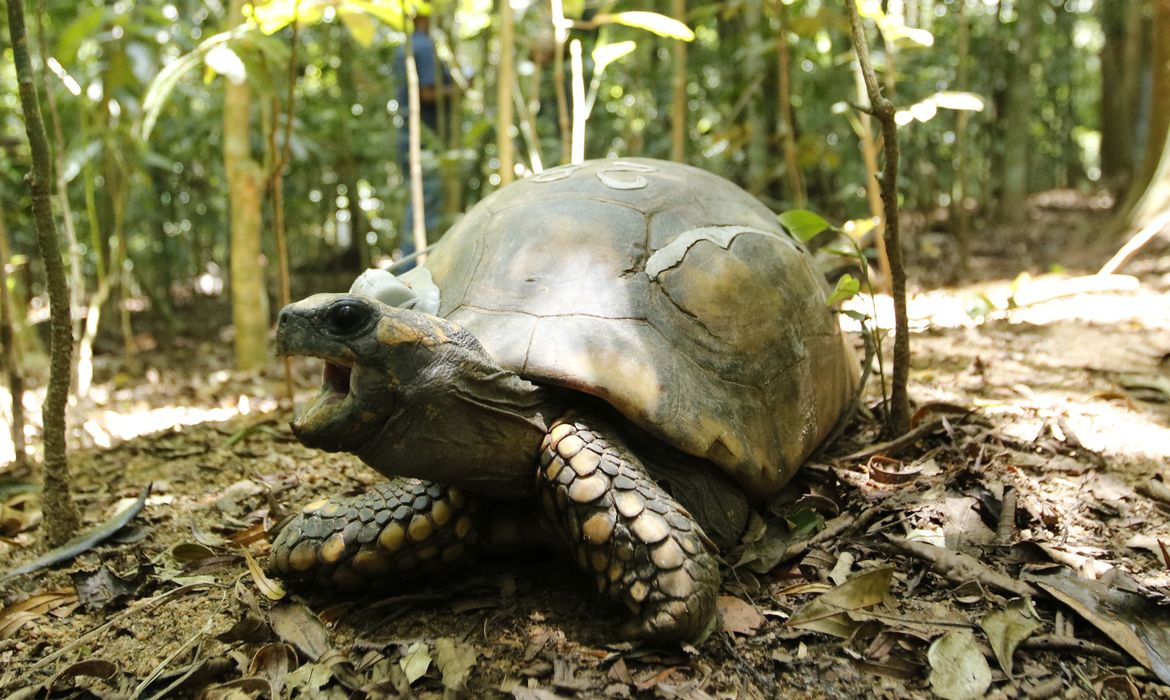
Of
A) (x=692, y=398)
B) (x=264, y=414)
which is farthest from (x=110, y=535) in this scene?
(x=692, y=398)

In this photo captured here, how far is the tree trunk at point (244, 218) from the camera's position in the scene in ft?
13.8

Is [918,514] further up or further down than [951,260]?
further up

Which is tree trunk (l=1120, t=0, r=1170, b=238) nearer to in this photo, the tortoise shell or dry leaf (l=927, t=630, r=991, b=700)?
the tortoise shell

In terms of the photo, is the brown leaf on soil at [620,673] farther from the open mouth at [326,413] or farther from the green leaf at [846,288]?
the green leaf at [846,288]

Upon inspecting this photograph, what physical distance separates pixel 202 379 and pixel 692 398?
4.14 metres

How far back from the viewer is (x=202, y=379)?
16.6 ft

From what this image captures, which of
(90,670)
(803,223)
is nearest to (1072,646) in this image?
(803,223)

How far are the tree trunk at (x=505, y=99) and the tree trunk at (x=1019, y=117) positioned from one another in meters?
7.08

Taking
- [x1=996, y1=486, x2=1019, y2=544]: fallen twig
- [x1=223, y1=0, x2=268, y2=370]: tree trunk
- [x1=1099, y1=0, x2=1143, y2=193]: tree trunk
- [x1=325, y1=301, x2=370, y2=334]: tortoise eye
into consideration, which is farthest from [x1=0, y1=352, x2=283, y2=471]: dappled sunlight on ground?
[x1=1099, y1=0, x2=1143, y2=193]: tree trunk

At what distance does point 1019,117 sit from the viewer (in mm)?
9312

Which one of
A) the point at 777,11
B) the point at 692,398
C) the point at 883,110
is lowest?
the point at 692,398

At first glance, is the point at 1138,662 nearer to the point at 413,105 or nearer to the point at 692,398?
the point at 692,398

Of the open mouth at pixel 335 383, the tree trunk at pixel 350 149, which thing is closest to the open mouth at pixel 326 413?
the open mouth at pixel 335 383

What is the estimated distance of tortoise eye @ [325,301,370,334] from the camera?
1.66 metres
